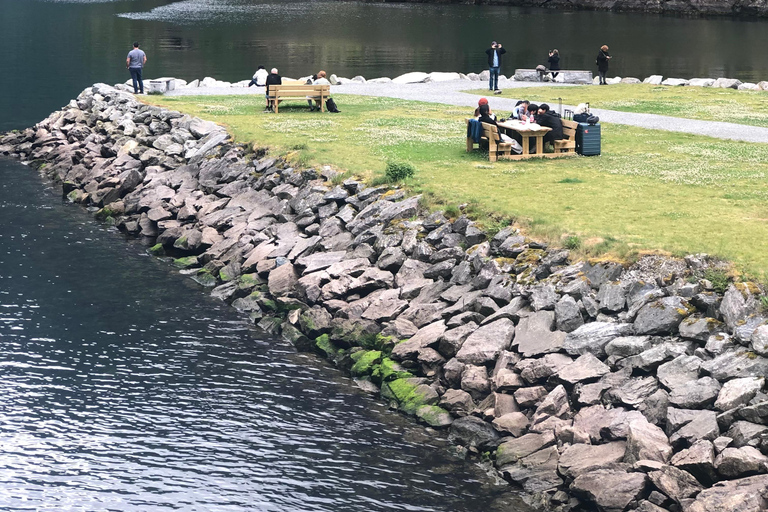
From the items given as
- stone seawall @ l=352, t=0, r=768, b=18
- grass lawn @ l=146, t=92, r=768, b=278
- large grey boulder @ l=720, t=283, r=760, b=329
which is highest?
stone seawall @ l=352, t=0, r=768, b=18

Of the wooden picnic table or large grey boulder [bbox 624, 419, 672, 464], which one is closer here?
large grey boulder [bbox 624, 419, 672, 464]

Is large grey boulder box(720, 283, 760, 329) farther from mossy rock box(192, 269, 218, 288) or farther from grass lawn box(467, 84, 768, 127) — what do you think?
grass lawn box(467, 84, 768, 127)

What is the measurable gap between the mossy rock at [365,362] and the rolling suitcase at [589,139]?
47.8 feet

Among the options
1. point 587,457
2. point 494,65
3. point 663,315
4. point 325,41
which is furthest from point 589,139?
point 325,41

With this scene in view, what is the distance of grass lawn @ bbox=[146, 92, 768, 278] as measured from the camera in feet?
84.9

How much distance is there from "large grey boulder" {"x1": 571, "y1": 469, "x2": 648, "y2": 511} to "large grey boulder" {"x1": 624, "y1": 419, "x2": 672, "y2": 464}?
1.28ft

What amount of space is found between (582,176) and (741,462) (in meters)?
17.0

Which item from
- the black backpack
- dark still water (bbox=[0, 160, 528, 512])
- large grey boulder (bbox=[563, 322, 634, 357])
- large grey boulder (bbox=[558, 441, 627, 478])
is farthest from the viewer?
the black backpack

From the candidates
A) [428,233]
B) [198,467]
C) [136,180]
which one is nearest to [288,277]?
[428,233]

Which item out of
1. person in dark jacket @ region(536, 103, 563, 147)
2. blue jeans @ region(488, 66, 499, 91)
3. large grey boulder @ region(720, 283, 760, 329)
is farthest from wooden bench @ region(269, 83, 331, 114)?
large grey boulder @ region(720, 283, 760, 329)

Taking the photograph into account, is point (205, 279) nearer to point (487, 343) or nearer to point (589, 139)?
point (487, 343)

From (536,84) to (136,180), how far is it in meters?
29.1

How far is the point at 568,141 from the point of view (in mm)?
37062

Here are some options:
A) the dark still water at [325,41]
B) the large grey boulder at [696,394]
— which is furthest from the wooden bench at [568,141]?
the dark still water at [325,41]
